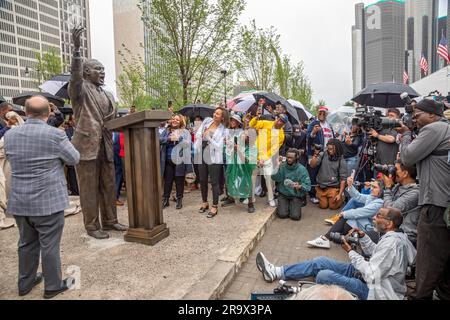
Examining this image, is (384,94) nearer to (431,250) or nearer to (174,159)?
(174,159)

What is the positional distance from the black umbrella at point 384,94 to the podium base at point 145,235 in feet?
19.4

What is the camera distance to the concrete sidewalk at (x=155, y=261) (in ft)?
9.99

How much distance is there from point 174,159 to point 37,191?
3510mm

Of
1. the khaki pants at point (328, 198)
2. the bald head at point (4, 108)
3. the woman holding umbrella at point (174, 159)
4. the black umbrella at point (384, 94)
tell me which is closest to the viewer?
the bald head at point (4, 108)

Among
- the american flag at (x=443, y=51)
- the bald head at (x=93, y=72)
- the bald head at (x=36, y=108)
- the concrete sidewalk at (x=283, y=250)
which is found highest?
the american flag at (x=443, y=51)

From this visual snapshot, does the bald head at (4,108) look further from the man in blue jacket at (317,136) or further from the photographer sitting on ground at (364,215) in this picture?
the man in blue jacket at (317,136)

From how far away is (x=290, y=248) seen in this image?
188 inches

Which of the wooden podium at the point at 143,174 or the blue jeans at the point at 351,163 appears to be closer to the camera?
the wooden podium at the point at 143,174

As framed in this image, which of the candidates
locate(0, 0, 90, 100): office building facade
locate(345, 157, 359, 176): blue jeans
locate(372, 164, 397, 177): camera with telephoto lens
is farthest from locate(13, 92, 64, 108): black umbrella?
locate(0, 0, 90, 100): office building facade

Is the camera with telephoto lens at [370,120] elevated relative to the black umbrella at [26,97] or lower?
lower

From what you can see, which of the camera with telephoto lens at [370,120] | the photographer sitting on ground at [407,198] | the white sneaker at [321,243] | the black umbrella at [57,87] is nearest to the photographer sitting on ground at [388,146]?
the camera with telephoto lens at [370,120]
